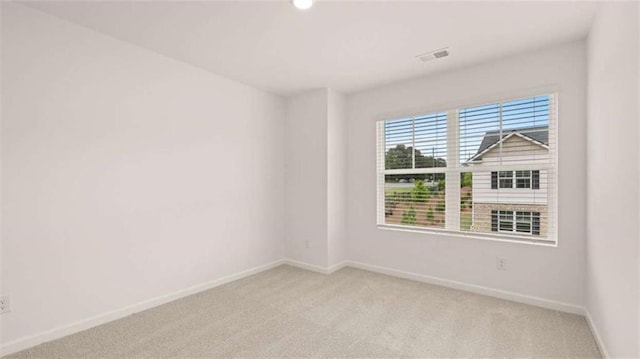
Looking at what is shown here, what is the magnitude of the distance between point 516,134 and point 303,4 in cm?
243

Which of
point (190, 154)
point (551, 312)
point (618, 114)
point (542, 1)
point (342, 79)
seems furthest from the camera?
point (342, 79)

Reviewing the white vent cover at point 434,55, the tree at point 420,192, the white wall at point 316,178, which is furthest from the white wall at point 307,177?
the white vent cover at point 434,55

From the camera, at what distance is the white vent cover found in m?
2.91

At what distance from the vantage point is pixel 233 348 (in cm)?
218

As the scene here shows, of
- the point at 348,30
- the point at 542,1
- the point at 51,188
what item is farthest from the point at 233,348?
the point at 542,1

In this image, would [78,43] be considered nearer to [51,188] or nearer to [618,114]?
[51,188]

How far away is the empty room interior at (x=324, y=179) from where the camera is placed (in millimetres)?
2139

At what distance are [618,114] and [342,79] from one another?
258 cm

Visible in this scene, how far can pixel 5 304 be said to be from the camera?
2098mm

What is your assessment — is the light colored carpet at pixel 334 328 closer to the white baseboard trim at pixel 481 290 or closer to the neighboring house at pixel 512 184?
the white baseboard trim at pixel 481 290

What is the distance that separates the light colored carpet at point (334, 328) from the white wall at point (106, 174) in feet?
1.22

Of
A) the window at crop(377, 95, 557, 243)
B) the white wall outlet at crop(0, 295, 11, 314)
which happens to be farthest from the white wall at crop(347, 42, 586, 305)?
the white wall outlet at crop(0, 295, 11, 314)

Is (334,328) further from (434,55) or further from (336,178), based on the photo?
(434,55)

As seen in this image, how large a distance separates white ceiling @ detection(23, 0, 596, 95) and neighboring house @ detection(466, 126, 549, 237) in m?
0.86
